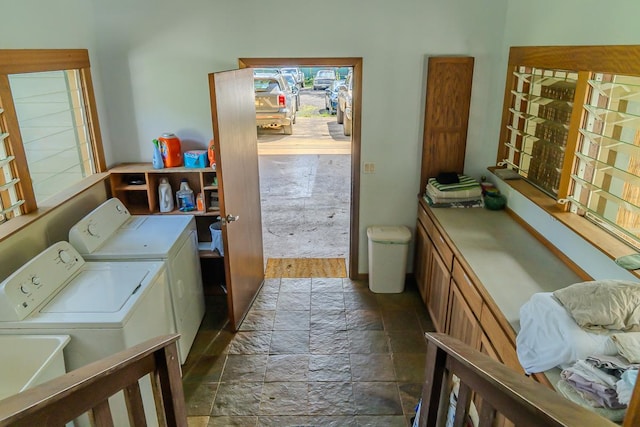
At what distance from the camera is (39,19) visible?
3.02 meters

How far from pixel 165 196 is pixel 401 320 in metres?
2.37

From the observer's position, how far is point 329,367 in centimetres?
332

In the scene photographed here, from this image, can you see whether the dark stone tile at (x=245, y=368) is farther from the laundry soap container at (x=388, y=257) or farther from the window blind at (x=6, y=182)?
the window blind at (x=6, y=182)

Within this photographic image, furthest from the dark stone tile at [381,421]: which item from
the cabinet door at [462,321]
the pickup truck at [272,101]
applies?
the pickup truck at [272,101]

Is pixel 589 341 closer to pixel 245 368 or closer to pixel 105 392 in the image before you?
pixel 105 392

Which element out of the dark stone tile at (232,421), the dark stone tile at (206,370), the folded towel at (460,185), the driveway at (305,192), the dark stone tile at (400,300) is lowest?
the dark stone tile at (232,421)

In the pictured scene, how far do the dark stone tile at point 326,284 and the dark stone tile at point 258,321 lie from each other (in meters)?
0.59

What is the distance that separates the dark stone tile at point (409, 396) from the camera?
2.91m

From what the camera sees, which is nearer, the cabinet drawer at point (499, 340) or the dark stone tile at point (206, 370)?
the cabinet drawer at point (499, 340)

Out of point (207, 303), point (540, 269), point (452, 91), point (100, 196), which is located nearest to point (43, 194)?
point (100, 196)

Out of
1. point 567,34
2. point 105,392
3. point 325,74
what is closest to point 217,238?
point 105,392

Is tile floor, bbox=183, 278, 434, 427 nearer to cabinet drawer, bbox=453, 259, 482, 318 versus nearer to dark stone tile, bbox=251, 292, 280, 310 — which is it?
dark stone tile, bbox=251, 292, 280, 310

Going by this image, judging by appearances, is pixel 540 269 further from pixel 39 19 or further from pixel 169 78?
pixel 39 19

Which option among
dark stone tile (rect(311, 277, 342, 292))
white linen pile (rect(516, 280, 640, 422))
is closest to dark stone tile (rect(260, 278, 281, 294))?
dark stone tile (rect(311, 277, 342, 292))
